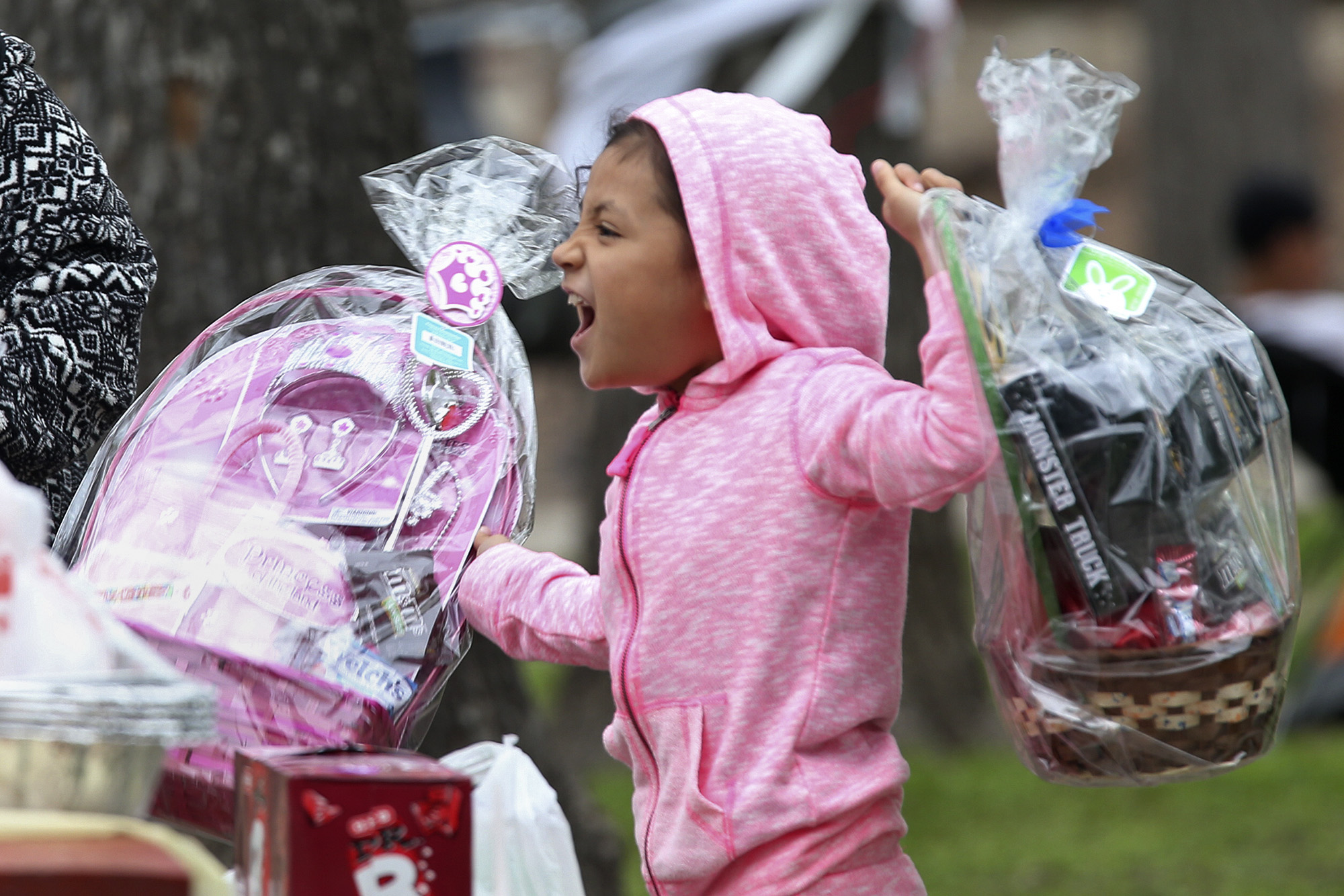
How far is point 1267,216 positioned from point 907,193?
419cm

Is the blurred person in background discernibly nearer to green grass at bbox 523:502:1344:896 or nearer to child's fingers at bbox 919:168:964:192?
green grass at bbox 523:502:1344:896

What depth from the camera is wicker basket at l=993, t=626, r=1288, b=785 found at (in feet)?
5.51

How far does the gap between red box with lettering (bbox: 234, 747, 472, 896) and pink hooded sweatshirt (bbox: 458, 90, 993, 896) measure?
0.40 meters

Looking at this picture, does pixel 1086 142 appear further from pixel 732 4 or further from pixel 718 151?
pixel 732 4

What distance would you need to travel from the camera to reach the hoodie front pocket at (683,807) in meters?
1.81

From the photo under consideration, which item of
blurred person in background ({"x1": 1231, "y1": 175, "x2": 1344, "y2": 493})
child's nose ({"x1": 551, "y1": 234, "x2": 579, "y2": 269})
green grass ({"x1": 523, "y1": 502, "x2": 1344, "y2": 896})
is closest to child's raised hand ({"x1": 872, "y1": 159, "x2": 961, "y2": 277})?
child's nose ({"x1": 551, "y1": 234, "x2": 579, "y2": 269})

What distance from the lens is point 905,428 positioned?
66.2 inches

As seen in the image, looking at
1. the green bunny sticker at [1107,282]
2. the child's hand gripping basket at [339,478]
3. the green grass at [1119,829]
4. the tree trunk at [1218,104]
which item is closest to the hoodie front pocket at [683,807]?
the child's hand gripping basket at [339,478]

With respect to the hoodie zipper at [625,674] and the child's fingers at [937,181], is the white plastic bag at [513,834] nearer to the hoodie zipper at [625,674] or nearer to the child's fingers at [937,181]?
the hoodie zipper at [625,674]

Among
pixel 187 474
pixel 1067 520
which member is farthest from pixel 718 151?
pixel 187 474

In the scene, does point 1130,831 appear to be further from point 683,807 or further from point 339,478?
point 339,478

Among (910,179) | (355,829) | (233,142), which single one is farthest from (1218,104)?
(355,829)

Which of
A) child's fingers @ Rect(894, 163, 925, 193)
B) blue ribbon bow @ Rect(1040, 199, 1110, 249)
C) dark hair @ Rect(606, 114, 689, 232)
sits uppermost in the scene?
dark hair @ Rect(606, 114, 689, 232)

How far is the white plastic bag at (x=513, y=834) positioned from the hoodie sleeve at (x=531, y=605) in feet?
0.61
